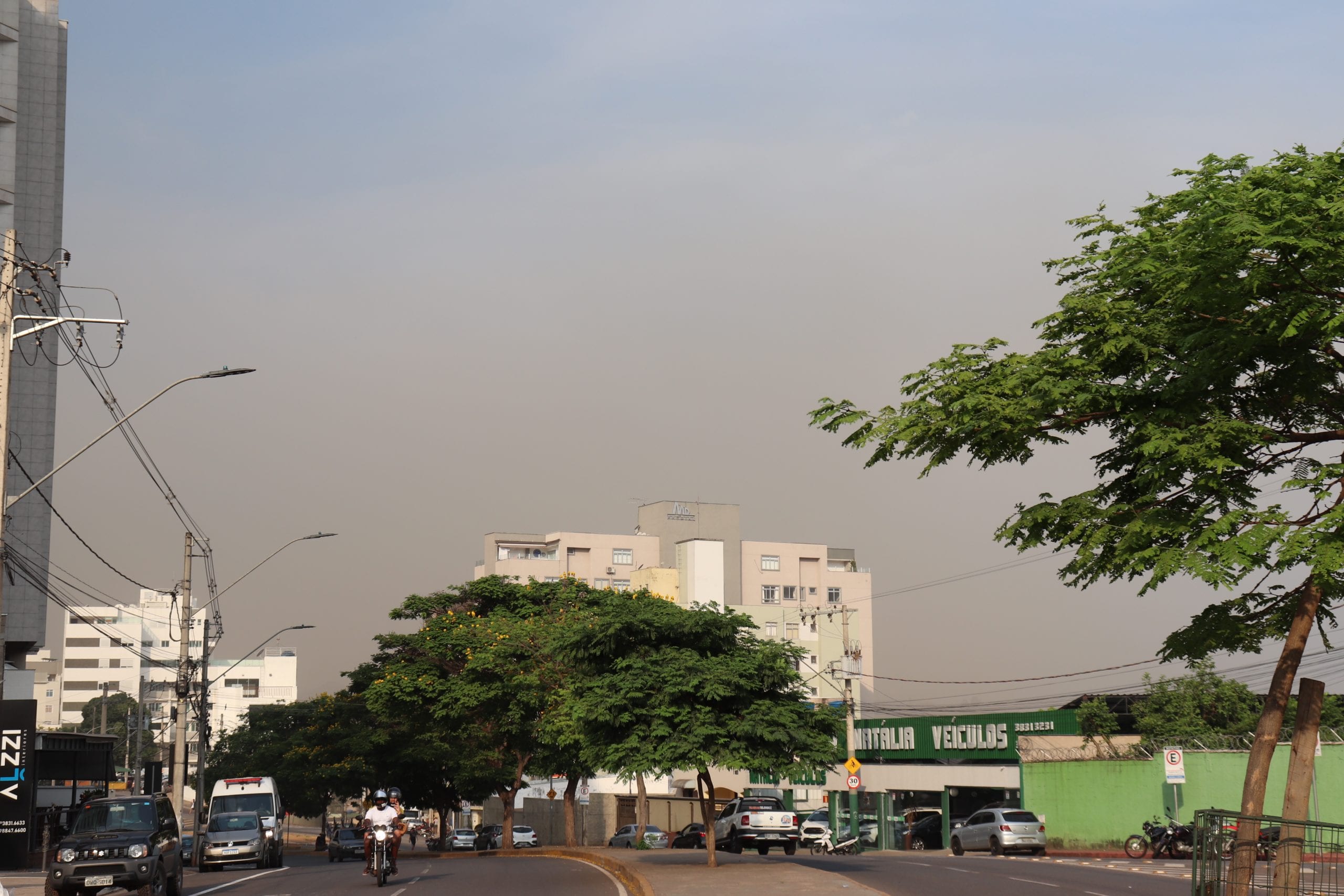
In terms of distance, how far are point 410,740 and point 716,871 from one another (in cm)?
3964

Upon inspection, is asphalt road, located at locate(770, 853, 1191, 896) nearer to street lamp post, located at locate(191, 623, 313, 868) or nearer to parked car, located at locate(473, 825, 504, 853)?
street lamp post, located at locate(191, 623, 313, 868)

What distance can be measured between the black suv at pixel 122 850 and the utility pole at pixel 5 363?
277 centimetres

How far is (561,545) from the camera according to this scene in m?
123

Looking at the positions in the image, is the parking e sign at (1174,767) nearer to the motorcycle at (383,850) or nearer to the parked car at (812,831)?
the parked car at (812,831)

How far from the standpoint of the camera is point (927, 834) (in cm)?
5866

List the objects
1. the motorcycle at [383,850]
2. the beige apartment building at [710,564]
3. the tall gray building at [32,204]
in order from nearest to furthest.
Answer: the motorcycle at [383,850], the tall gray building at [32,204], the beige apartment building at [710,564]

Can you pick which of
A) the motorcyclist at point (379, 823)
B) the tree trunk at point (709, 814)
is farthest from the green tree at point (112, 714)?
the tree trunk at point (709, 814)

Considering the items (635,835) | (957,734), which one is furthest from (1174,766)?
(635,835)

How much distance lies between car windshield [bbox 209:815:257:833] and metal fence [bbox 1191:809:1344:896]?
109ft

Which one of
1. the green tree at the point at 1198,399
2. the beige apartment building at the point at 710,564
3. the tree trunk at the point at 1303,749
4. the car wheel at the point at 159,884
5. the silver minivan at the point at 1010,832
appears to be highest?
the beige apartment building at the point at 710,564

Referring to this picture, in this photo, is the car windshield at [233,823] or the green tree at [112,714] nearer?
the car windshield at [233,823]

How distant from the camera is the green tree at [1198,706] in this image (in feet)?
205

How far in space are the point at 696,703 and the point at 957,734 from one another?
1342 inches

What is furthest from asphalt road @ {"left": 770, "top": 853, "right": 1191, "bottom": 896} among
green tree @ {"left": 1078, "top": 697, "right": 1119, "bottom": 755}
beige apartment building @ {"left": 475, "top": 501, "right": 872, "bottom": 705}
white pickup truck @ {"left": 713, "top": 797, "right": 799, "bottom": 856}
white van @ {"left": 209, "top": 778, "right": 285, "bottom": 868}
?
beige apartment building @ {"left": 475, "top": 501, "right": 872, "bottom": 705}
